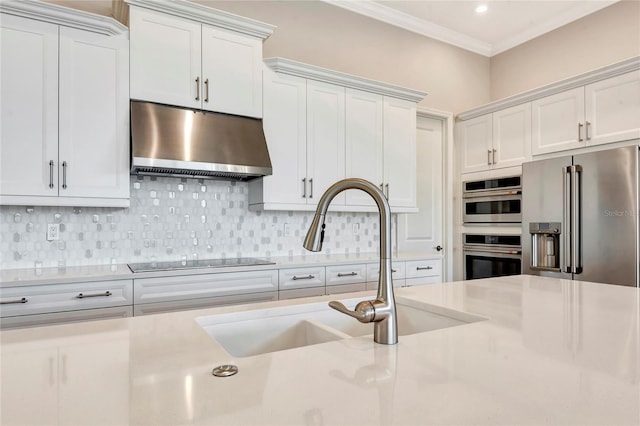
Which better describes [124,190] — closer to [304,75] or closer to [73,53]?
[73,53]

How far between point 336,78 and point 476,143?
1.81 meters

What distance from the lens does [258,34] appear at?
2.83m

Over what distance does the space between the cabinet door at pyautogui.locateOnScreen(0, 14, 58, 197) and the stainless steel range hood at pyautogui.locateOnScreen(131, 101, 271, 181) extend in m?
0.43

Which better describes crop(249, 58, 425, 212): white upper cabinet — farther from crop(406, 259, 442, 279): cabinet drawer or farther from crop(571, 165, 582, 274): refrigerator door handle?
crop(571, 165, 582, 274): refrigerator door handle

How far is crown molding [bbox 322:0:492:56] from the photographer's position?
376 cm

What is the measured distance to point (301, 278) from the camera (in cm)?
271

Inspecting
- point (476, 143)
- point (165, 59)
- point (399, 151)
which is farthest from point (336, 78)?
point (476, 143)

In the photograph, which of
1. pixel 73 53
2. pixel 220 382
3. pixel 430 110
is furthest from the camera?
pixel 430 110

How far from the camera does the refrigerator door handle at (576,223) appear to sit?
3094 millimetres

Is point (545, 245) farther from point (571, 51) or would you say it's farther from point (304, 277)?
point (304, 277)

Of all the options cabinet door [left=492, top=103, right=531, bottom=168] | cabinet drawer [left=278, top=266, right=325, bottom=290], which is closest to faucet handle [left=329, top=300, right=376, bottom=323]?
cabinet drawer [left=278, top=266, right=325, bottom=290]

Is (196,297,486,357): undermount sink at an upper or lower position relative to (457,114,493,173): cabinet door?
lower

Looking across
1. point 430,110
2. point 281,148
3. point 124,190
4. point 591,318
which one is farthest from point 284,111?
point 591,318

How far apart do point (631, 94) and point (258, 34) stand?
109 inches
